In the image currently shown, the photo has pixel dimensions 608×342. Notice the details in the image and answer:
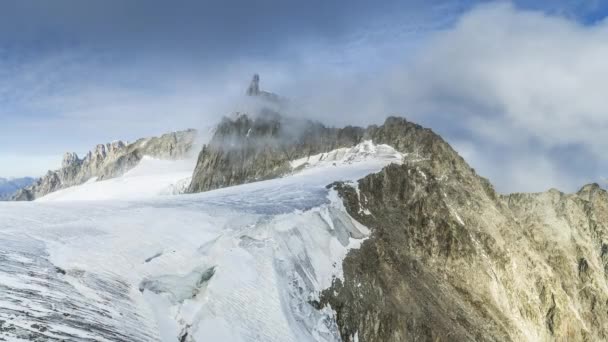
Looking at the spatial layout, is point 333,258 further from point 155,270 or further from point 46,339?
point 46,339

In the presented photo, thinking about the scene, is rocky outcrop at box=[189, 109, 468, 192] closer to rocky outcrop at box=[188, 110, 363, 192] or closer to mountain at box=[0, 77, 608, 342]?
rocky outcrop at box=[188, 110, 363, 192]

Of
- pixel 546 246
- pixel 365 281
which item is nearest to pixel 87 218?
pixel 365 281

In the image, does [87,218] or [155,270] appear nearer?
[155,270]

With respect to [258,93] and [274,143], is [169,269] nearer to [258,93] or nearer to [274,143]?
[274,143]


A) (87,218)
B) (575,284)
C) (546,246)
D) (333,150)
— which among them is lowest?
(575,284)

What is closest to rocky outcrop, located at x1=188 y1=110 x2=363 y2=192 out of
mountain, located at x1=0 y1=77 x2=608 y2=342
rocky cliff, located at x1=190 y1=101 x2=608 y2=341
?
rocky cliff, located at x1=190 y1=101 x2=608 y2=341

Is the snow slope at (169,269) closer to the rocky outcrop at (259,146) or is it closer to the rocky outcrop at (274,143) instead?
the rocky outcrop at (274,143)
